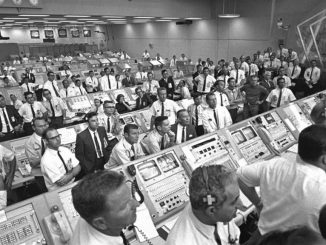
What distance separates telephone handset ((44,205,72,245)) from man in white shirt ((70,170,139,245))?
0.66m

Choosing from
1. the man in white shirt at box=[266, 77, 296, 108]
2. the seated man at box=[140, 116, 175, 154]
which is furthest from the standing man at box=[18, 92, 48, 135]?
the man in white shirt at box=[266, 77, 296, 108]

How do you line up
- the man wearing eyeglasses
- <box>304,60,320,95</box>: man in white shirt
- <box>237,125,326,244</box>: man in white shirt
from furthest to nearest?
<box>304,60,320,95</box>: man in white shirt, the man wearing eyeglasses, <box>237,125,326,244</box>: man in white shirt

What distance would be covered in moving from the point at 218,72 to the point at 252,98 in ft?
12.6

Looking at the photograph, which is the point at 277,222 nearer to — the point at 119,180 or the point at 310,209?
the point at 310,209

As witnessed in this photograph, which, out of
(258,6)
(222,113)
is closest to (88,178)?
(222,113)

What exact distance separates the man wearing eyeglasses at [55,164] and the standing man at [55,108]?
319 centimetres

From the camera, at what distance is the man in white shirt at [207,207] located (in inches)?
49.1

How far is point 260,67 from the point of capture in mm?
10625

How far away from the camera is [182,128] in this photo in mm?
Answer: 4137

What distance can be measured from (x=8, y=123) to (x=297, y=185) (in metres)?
5.48

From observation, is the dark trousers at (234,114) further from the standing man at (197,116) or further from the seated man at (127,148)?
the seated man at (127,148)

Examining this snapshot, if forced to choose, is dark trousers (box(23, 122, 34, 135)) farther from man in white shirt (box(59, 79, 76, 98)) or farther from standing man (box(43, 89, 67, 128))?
man in white shirt (box(59, 79, 76, 98))

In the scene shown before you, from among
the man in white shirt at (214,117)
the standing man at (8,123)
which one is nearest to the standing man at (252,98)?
the man in white shirt at (214,117)

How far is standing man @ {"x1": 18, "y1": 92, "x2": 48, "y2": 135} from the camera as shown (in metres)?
5.75
